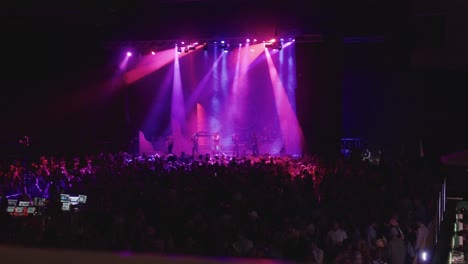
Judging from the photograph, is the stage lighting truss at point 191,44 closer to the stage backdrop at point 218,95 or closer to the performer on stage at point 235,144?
the stage backdrop at point 218,95

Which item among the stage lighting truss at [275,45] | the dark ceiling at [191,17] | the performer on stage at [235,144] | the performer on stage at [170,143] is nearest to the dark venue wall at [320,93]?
the stage lighting truss at [275,45]

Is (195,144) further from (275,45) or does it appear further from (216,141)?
(275,45)

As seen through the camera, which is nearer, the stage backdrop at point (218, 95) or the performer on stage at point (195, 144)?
the stage backdrop at point (218, 95)

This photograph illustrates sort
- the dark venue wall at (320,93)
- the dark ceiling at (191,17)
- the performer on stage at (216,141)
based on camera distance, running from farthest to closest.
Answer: the performer on stage at (216,141) → the dark venue wall at (320,93) → the dark ceiling at (191,17)

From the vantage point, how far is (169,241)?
567 cm

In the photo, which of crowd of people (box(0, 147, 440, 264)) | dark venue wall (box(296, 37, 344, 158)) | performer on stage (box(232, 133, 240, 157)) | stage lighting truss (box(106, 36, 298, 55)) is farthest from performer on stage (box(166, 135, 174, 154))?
crowd of people (box(0, 147, 440, 264))

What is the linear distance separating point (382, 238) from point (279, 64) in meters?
12.5

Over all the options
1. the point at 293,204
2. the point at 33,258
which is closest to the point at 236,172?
the point at 293,204

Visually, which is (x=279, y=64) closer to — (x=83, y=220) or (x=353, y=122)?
(x=353, y=122)

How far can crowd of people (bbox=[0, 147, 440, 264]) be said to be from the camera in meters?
5.78

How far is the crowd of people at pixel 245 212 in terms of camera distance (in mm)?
5777

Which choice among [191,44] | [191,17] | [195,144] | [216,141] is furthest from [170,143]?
[191,17]

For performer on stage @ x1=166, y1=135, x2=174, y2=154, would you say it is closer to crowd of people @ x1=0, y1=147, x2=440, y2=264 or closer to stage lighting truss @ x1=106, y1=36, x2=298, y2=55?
stage lighting truss @ x1=106, y1=36, x2=298, y2=55

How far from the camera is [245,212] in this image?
7309mm
